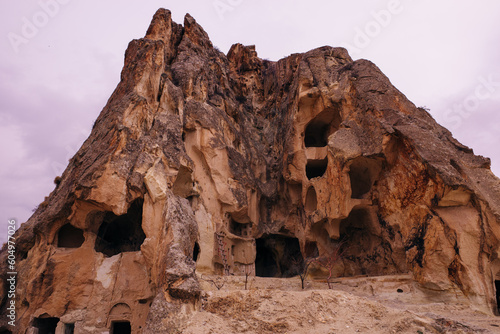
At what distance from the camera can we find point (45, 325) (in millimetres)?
12258

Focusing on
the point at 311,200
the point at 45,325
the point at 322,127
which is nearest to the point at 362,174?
the point at 311,200

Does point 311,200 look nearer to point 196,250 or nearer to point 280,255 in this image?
point 280,255

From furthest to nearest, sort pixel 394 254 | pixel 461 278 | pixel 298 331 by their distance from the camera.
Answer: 1. pixel 394 254
2. pixel 461 278
3. pixel 298 331

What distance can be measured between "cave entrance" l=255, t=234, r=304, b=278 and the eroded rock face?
0.33ft

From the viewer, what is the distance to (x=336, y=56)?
20547 mm

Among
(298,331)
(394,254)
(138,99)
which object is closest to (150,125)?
(138,99)

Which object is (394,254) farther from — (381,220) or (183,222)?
(183,222)

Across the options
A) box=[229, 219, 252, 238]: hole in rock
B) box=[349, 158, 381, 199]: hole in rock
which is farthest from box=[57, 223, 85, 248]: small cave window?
box=[349, 158, 381, 199]: hole in rock

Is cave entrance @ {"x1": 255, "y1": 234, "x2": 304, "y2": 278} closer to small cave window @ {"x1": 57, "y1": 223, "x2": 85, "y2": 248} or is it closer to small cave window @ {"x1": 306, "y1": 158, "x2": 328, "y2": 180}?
small cave window @ {"x1": 306, "y1": 158, "x2": 328, "y2": 180}

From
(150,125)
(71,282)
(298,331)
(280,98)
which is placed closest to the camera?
(298,331)

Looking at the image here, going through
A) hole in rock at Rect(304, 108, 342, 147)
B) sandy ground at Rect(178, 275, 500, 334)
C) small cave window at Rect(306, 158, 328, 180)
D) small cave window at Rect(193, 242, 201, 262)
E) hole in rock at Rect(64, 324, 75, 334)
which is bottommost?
hole in rock at Rect(64, 324, 75, 334)

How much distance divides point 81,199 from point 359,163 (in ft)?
40.5

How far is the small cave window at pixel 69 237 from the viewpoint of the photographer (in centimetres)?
1374

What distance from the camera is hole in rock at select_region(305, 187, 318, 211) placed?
17.8 meters
